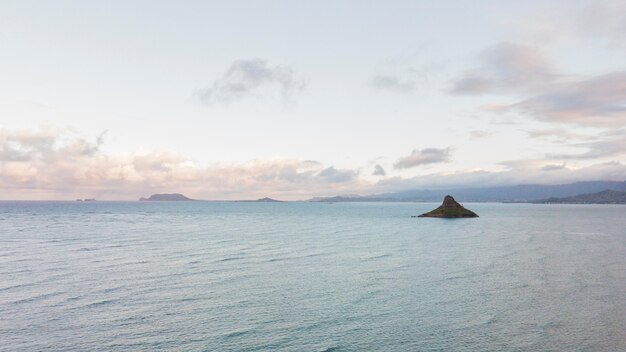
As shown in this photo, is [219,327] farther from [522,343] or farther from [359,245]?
[359,245]

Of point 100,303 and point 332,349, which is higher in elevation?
point 100,303

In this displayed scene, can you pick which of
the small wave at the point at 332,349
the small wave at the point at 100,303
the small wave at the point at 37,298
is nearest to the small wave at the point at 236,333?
the small wave at the point at 332,349

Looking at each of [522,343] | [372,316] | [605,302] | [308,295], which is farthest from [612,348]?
[308,295]

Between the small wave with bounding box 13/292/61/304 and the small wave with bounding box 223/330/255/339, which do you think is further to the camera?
the small wave with bounding box 13/292/61/304

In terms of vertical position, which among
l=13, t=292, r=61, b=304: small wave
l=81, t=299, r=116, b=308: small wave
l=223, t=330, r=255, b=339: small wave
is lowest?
l=223, t=330, r=255, b=339: small wave

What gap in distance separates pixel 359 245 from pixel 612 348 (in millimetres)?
64082

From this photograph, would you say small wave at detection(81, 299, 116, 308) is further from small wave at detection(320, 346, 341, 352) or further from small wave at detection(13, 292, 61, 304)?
small wave at detection(320, 346, 341, 352)

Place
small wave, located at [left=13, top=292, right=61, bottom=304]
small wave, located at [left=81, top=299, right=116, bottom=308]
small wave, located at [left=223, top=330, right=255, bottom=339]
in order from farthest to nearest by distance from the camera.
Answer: small wave, located at [left=13, top=292, right=61, bottom=304] < small wave, located at [left=81, top=299, right=116, bottom=308] < small wave, located at [left=223, top=330, right=255, bottom=339]

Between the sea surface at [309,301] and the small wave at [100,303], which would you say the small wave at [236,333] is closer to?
the sea surface at [309,301]

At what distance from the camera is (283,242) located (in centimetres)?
9925

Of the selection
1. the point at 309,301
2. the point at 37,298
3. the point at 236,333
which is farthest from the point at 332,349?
the point at 37,298

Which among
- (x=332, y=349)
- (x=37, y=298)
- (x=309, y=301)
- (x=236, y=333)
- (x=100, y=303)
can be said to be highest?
(x=37, y=298)

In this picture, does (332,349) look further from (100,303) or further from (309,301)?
(100,303)

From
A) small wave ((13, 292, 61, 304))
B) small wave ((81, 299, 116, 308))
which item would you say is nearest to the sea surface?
small wave ((13, 292, 61, 304))
